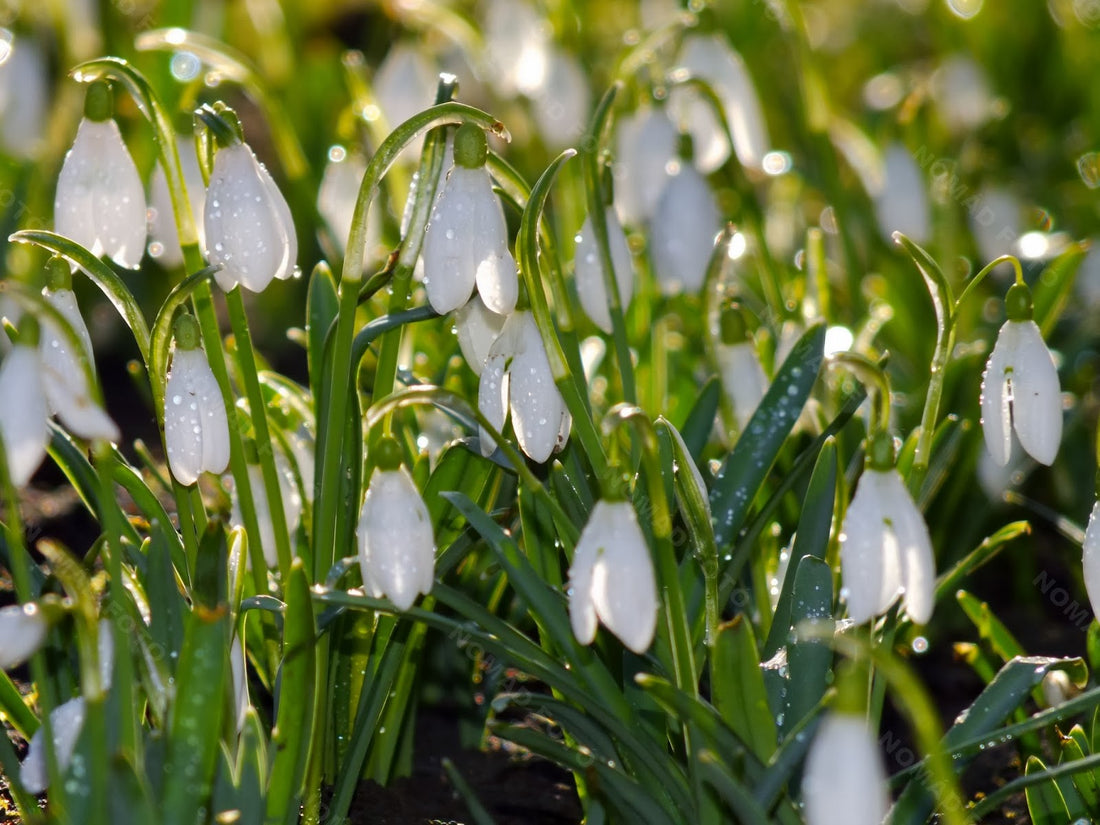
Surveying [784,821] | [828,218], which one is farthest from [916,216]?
[784,821]

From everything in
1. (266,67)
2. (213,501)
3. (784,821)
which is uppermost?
(266,67)

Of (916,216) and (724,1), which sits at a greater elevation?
(724,1)

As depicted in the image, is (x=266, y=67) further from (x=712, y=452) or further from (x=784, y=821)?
(x=784, y=821)

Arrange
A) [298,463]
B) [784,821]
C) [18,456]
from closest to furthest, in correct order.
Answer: [18,456], [784,821], [298,463]

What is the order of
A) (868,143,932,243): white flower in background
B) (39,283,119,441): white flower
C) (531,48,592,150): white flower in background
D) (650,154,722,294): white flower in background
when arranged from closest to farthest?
(39,283,119,441): white flower → (650,154,722,294): white flower in background → (868,143,932,243): white flower in background → (531,48,592,150): white flower in background

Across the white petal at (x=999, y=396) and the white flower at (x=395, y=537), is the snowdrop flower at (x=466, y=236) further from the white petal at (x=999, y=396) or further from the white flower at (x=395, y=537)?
the white petal at (x=999, y=396)

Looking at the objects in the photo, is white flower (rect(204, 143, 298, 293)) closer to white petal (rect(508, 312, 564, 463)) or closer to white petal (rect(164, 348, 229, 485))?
white petal (rect(164, 348, 229, 485))

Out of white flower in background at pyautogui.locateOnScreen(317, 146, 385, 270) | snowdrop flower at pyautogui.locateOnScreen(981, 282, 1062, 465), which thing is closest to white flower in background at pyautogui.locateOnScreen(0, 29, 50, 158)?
white flower in background at pyautogui.locateOnScreen(317, 146, 385, 270)

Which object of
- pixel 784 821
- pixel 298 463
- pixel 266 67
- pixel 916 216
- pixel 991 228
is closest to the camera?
pixel 784 821

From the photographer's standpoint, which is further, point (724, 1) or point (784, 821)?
point (724, 1)
